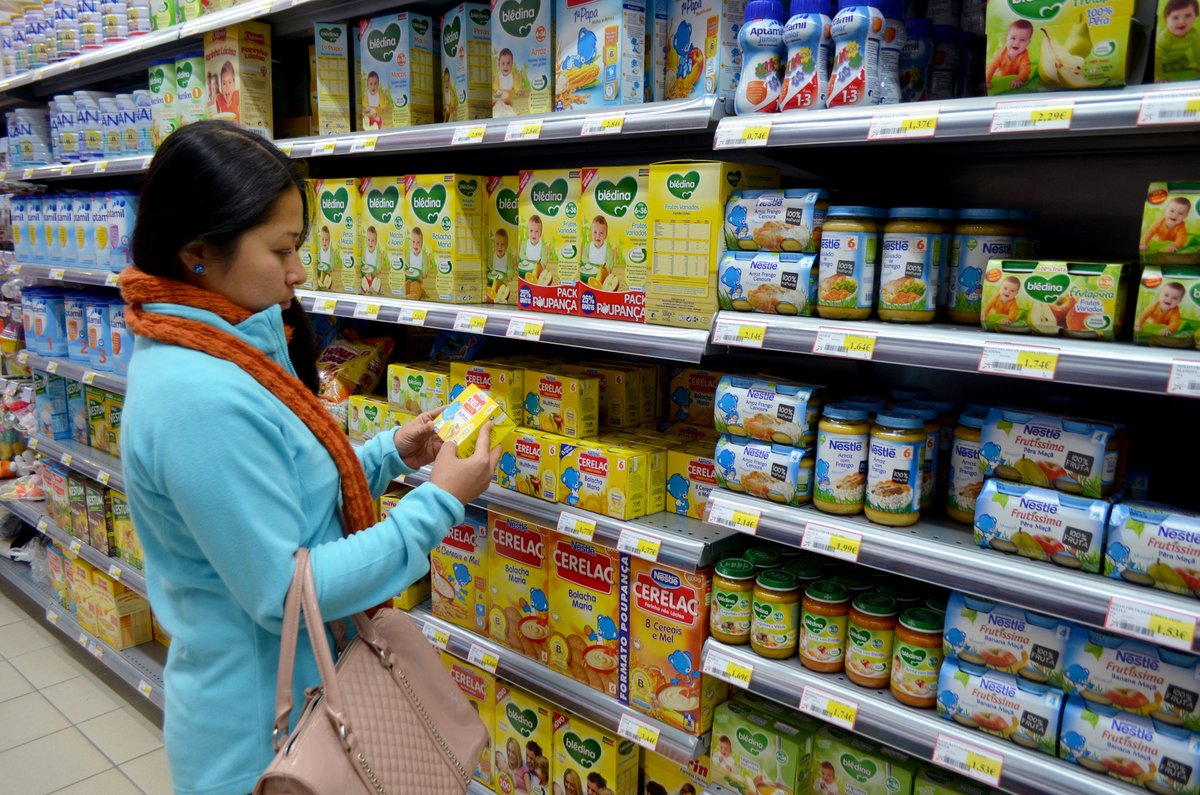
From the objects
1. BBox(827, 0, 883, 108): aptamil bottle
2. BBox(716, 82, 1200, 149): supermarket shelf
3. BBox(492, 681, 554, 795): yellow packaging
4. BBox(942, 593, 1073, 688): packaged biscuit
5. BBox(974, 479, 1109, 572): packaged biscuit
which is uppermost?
BBox(827, 0, 883, 108): aptamil bottle

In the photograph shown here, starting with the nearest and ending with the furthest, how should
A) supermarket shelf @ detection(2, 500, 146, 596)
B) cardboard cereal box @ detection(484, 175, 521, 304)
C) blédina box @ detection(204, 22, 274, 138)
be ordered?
cardboard cereal box @ detection(484, 175, 521, 304)
blédina box @ detection(204, 22, 274, 138)
supermarket shelf @ detection(2, 500, 146, 596)

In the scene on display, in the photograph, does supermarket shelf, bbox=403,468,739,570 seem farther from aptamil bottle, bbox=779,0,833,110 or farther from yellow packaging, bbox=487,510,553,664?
aptamil bottle, bbox=779,0,833,110

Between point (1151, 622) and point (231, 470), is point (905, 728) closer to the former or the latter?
point (1151, 622)

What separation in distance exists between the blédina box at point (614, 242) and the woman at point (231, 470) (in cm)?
61

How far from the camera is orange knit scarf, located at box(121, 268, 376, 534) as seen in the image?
1.36m

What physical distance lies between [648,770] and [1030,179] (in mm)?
1725

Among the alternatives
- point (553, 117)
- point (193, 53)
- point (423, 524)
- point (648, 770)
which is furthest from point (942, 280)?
point (193, 53)

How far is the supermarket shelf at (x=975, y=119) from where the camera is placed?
120cm

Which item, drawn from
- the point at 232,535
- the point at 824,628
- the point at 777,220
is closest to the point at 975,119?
the point at 777,220

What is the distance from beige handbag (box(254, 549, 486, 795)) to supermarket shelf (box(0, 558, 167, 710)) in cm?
228

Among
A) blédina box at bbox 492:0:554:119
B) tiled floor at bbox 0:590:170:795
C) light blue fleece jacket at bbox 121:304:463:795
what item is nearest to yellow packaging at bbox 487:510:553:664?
light blue fleece jacket at bbox 121:304:463:795

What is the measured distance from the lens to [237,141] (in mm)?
1350

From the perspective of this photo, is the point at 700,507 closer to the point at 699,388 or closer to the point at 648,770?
the point at 699,388

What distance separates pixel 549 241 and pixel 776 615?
A: 1070mm
